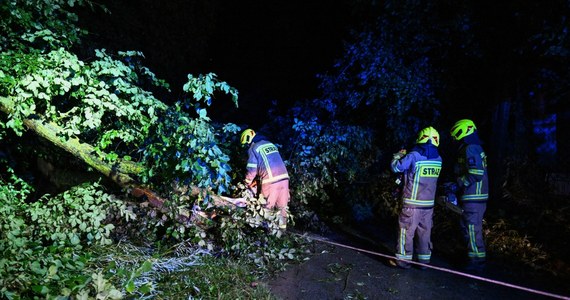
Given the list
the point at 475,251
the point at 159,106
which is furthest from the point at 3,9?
the point at 475,251

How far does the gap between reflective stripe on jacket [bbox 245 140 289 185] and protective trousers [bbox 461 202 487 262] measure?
2537 millimetres

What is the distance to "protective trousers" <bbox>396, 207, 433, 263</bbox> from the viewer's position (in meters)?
4.29

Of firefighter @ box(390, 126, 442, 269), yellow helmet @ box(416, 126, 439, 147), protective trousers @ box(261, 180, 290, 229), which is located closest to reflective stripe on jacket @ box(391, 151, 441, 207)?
firefighter @ box(390, 126, 442, 269)

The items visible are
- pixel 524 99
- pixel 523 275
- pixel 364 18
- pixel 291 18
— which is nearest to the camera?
pixel 523 275

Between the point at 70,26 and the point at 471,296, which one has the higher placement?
the point at 70,26

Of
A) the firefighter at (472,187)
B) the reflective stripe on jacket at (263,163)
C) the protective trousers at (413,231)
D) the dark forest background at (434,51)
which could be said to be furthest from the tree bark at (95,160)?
the dark forest background at (434,51)

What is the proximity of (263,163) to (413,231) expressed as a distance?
2.16 meters

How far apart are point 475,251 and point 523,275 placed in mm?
808

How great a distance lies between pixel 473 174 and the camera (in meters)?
4.30

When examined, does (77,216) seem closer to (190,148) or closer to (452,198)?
(190,148)

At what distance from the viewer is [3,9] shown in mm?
4359

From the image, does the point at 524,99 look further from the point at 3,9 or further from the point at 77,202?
the point at 3,9

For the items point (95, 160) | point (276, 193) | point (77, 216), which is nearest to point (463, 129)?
point (276, 193)

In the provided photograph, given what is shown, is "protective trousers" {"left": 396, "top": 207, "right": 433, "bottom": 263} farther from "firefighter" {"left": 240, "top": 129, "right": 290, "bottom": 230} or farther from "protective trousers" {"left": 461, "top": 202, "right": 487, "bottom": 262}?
"firefighter" {"left": 240, "top": 129, "right": 290, "bottom": 230}
